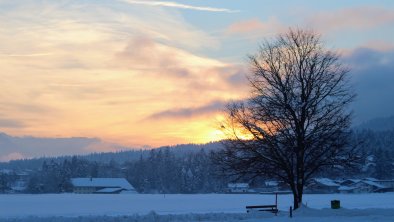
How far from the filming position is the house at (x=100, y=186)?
177m

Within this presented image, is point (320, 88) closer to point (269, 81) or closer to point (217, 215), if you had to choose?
point (269, 81)

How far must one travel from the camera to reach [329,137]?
105 ft

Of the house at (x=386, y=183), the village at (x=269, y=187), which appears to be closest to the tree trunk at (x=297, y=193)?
the village at (x=269, y=187)

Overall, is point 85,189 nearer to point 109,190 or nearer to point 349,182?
point 109,190

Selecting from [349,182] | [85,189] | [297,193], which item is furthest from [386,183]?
[297,193]

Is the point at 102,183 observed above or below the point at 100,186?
above

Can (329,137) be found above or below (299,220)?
above

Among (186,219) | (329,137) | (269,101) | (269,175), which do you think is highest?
(269,101)

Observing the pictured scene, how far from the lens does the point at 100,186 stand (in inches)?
7303

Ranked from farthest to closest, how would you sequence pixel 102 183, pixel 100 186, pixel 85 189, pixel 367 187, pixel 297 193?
pixel 102 183, pixel 100 186, pixel 85 189, pixel 367 187, pixel 297 193

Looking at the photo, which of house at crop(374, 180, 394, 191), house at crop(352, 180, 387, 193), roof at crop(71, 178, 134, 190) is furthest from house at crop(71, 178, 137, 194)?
house at crop(374, 180, 394, 191)

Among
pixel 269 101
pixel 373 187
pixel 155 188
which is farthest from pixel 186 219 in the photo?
pixel 155 188

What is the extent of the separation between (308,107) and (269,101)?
225 centimetres

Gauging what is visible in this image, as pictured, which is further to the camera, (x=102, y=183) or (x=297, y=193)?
(x=102, y=183)
